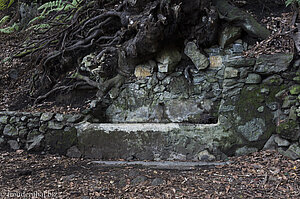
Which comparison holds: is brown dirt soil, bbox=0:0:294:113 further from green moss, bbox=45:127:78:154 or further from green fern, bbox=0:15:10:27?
green fern, bbox=0:15:10:27

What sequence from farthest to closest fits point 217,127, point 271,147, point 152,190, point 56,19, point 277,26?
point 56,19 → point 277,26 → point 217,127 → point 271,147 → point 152,190

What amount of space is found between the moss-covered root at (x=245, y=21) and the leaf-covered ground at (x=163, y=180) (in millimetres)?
2363

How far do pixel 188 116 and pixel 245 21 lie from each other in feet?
7.36

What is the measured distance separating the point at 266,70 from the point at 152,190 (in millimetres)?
2680

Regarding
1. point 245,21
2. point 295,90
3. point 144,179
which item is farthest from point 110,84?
point 295,90

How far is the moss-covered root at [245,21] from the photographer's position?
4506mm

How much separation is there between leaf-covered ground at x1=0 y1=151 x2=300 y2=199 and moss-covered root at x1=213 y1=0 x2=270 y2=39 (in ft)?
7.75

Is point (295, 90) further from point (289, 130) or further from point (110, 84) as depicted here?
point (110, 84)

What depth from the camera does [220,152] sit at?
3.85 m

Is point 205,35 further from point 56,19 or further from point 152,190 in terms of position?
point 56,19

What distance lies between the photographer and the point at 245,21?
458 centimetres

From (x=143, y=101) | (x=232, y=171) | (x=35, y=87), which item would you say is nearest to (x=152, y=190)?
(x=232, y=171)

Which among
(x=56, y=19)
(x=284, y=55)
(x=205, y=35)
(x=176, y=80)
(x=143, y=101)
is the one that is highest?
(x=56, y=19)

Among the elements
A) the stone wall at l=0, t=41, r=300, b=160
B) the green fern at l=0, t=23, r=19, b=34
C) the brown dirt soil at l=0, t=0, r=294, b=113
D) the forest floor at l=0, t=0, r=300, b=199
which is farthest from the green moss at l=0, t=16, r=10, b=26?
the forest floor at l=0, t=0, r=300, b=199
